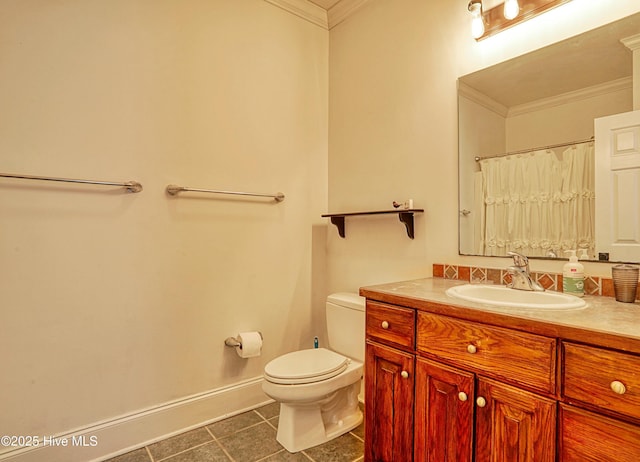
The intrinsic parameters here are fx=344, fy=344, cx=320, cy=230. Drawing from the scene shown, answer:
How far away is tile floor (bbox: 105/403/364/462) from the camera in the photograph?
1.67m

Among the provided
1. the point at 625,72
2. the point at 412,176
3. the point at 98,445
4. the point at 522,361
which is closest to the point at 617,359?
the point at 522,361

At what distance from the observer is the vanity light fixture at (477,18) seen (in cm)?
162

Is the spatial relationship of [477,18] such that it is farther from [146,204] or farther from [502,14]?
[146,204]

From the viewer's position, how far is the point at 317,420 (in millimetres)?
1791

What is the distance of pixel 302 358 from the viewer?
1883 millimetres

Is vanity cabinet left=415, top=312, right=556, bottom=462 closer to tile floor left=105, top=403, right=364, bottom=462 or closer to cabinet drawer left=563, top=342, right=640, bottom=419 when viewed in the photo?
cabinet drawer left=563, top=342, right=640, bottom=419

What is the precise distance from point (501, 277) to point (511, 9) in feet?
3.92

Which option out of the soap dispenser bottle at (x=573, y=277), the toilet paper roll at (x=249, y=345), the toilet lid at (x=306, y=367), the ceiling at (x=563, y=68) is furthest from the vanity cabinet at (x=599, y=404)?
the toilet paper roll at (x=249, y=345)

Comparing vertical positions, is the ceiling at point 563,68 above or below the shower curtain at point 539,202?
above

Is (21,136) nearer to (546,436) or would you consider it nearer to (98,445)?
(98,445)

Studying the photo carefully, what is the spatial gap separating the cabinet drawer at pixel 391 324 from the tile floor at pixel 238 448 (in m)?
0.71

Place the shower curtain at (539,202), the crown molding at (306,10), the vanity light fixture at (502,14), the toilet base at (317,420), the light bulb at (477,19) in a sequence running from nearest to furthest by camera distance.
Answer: the shower curtain at (539,202) → the vanity light fixture at (502,14) → the light bulb at (477,19) → the toilet base at (317,420) → the crown molding at (306,10)

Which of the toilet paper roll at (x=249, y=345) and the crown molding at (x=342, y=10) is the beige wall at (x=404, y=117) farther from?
the toilet paper roll at (x=249, y=345)

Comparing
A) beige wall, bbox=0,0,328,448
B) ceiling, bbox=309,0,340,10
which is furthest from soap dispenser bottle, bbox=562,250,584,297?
ceiling, bbox=309,0,340,10
